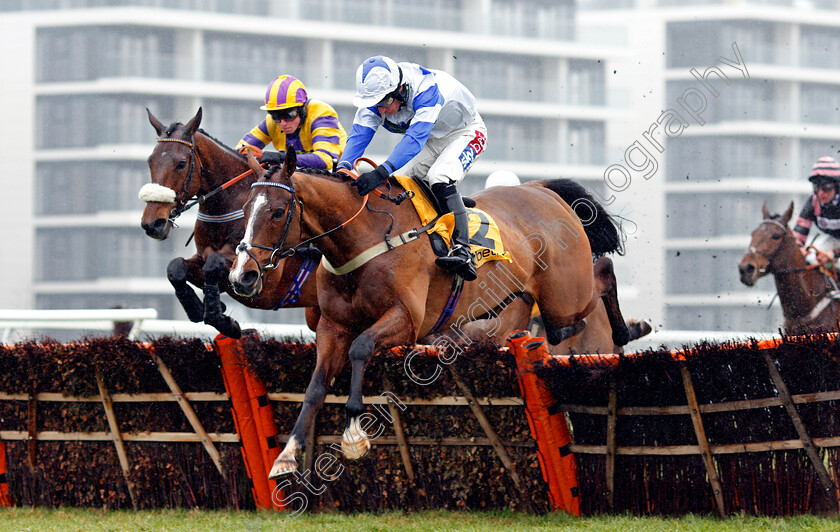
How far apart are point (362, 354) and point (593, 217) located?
2.45m

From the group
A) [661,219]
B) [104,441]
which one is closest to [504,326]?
[104,441]

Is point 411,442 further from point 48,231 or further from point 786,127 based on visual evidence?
point 786,127

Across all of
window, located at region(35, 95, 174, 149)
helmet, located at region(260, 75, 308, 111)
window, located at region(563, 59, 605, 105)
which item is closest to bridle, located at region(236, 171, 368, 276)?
helmet, located at region(260, 75, 308, 111)

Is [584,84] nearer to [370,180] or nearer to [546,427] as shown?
[546,427]

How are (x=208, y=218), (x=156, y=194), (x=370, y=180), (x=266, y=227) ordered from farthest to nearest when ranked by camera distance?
(x=208, y=218) → (x=156, y=194) → (x=370, y=180) → (x=266, y=227)

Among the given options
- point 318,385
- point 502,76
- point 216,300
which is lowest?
point 318,385

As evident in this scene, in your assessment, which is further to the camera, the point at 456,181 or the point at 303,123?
the point at 303,123

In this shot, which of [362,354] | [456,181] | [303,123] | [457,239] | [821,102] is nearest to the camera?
[362,354]

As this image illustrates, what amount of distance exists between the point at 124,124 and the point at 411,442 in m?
24.2

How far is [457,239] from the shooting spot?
461 centimetres

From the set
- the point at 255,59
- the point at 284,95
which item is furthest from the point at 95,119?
the point at 284,95

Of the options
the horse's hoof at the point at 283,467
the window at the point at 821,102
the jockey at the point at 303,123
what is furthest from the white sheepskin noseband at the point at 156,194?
the window at the point at 821,102

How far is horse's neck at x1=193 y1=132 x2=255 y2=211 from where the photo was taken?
5.42m

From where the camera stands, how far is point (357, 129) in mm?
4637
